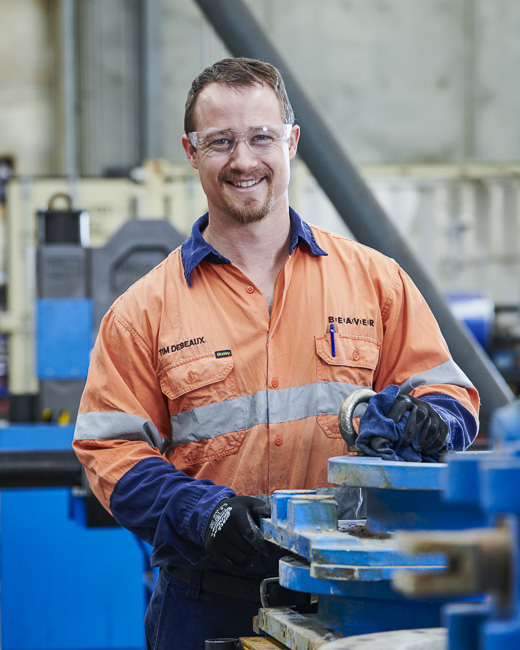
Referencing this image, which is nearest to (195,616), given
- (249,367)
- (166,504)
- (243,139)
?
(166,504)

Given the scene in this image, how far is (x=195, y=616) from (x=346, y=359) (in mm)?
494

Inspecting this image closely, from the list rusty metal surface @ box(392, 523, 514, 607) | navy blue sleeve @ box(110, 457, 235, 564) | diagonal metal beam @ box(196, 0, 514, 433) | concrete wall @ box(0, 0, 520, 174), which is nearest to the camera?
rusty metal surface @ box(392, 523, 514, 607)

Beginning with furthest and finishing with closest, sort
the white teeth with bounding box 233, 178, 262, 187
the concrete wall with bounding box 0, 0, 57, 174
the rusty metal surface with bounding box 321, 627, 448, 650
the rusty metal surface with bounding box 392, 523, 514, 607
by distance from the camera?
the concrete wall with bounding box 0, 0, 57, 174 → the white teeth with bounding box 233, 178, 262, 187 → the rusty metal surface with bounding box 321, 627, 448, 650 → the rusty metal surface with bounding box 392, 523, 514, 607

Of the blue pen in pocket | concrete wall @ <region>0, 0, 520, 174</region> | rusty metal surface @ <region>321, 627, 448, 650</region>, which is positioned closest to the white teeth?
the blue pen in pocket

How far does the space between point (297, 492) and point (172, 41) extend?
27.1 feet

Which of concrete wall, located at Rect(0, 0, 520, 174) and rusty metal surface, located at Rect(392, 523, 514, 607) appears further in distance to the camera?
concrete wall, located at Rect(0, 0, 520, 174)

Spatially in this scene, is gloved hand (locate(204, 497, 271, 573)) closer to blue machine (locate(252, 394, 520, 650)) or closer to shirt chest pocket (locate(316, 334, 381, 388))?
blue machine (locate(252, 394, 520, 650))

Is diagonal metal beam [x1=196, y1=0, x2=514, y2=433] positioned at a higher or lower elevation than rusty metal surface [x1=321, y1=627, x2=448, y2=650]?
higher

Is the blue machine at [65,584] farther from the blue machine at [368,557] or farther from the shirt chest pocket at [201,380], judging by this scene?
the blue machine at [368,557]

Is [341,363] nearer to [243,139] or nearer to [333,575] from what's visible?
[243,139]

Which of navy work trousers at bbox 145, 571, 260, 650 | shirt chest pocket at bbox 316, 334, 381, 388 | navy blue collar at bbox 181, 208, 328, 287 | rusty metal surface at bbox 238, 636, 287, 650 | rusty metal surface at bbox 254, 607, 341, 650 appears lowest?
navy work trousers at bbox 145, 571, 260, 650

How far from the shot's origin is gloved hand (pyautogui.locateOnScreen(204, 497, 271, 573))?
4.05 ft

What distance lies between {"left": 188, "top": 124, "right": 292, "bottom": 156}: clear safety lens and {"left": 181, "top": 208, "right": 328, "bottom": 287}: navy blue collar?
0.49ft

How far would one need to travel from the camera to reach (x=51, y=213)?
3.71m
